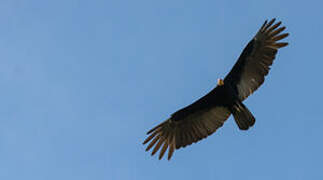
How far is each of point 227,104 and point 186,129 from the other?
133 cm

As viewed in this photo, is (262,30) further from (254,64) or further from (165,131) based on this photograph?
(165,131)

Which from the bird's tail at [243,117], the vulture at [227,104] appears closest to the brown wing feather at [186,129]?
the vulture at [227,104]

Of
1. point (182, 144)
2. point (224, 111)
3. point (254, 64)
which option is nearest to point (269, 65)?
point (254, 64)

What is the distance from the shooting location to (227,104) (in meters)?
Answer: 14.4

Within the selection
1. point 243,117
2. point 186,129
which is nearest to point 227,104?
point 243,117

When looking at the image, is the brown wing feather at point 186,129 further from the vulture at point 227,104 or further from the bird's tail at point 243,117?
the bird's tail at point 243,117

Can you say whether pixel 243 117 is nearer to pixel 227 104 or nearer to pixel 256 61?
pixel 227 104

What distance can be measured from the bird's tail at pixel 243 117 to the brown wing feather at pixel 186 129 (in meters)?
Answer: 0.55

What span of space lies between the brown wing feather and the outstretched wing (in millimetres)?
819

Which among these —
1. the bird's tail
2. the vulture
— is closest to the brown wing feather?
the vulture

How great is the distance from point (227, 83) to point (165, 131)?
6.96ft

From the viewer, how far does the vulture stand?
1401cm

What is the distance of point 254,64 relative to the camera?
1423 centimetres

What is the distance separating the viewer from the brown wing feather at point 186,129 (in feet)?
46.9
